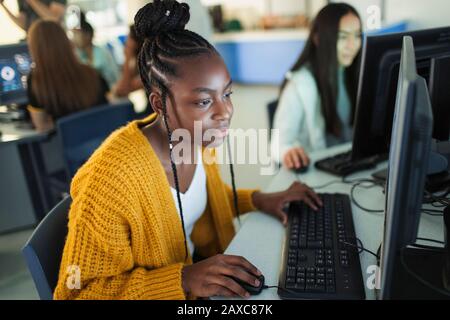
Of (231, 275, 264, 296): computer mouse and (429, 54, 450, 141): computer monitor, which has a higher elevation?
(429, 54, 450, 141): computer monitor

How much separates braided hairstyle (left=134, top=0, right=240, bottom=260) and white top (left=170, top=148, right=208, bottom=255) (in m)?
0.22

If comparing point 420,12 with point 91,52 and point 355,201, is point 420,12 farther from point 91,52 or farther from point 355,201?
point 91,52

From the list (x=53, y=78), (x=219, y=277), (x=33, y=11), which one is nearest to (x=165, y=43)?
(x=219, y=277)

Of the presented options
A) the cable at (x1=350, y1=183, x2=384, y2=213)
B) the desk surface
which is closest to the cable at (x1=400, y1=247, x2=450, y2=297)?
the desk surface

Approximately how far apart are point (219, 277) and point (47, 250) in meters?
0.39

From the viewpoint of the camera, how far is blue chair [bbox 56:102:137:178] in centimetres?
179

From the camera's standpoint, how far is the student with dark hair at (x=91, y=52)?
118 inches

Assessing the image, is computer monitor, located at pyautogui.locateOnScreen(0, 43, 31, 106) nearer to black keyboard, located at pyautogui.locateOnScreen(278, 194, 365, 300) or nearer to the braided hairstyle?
the braided hairstyle

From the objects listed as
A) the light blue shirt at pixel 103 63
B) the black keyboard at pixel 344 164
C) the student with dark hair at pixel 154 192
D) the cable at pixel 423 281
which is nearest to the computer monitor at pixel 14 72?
the light blue shirt at pixel 103 63

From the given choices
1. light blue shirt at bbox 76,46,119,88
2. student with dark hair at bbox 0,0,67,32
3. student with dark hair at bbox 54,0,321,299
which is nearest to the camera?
student with dark hair at bbox 54,0,321,299

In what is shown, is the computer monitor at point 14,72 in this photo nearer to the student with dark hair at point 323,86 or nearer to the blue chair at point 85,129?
the blue chair at point 85,129

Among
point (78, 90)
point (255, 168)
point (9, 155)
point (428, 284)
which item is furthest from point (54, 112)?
point (428, 284)
